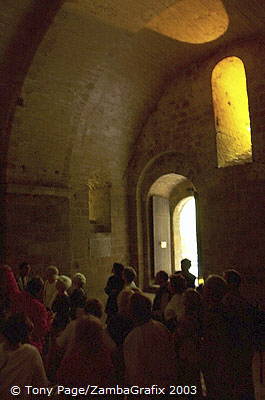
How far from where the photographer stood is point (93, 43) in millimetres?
7387

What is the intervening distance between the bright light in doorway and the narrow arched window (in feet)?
13.9

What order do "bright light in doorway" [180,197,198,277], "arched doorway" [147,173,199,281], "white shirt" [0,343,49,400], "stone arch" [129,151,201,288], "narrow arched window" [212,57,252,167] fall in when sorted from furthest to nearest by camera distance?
"bright light in doorway" [180,197,198,277] < "arched doorway" [147,173,199,281] < "stone arch" [129,151,201,288] < "narrow arched window" [212,57,252,167] < "white shirt" [0,343,49,400]

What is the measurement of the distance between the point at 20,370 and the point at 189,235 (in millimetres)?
11718

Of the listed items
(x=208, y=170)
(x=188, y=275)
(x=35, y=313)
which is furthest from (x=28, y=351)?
(x=208, y=170)

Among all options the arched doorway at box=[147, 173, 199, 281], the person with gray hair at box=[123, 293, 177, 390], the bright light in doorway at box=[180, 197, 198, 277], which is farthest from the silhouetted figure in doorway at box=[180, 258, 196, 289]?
the bright light in doorway at box=[180, 197, 198, 277]

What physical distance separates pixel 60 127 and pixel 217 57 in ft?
14.5

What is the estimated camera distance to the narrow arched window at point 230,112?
356 inches

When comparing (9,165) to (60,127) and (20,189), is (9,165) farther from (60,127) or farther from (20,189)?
(60,127)

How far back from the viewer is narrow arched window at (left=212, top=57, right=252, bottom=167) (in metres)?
9.05

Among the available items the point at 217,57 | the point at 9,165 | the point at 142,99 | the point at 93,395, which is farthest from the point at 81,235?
the point at 93,395

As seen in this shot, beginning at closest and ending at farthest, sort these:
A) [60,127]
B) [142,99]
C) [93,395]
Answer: [93,395]
[60,127]
[142,99]

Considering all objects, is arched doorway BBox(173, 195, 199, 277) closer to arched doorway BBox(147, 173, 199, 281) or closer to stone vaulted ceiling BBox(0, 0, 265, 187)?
Result: arched doorway BBox(147, 173, 199, 281)

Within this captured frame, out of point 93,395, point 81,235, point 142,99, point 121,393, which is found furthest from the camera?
point 142,99

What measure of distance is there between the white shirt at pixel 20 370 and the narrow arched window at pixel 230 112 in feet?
23.6
